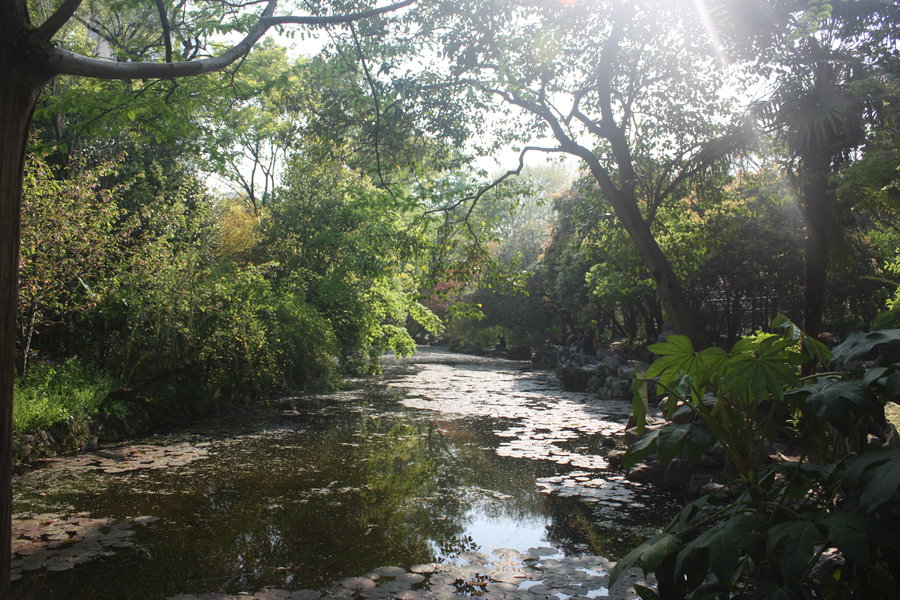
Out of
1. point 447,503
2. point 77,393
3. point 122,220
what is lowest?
point 447,503

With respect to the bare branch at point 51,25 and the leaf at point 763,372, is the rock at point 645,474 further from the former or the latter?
the bare branch at point 51,25

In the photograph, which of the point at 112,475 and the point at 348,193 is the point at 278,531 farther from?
the point at 348,193

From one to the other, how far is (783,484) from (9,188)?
3657 millimetres

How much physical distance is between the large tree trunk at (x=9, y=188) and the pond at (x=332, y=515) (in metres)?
1.83

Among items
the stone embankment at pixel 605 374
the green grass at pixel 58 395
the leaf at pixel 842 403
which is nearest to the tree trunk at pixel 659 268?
the stone embankment at pixel 605 374

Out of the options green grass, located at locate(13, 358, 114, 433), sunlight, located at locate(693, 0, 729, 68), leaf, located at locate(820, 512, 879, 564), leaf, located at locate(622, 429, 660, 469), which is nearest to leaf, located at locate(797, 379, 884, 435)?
leaf, located at locate(820, 512, 879, 564)

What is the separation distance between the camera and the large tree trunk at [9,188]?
9.34 feet

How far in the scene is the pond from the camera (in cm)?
454

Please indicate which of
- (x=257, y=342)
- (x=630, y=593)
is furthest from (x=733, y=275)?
(x=630, y=593)

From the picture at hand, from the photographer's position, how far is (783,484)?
2682 millimetres

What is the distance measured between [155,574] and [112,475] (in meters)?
3.47

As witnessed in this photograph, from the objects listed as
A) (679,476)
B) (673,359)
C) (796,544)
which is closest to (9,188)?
(673,359)

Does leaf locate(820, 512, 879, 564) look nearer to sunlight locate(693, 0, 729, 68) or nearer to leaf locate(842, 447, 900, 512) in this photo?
leaf locate(842, 447, 900, 512)

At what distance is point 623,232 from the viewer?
11430mm
